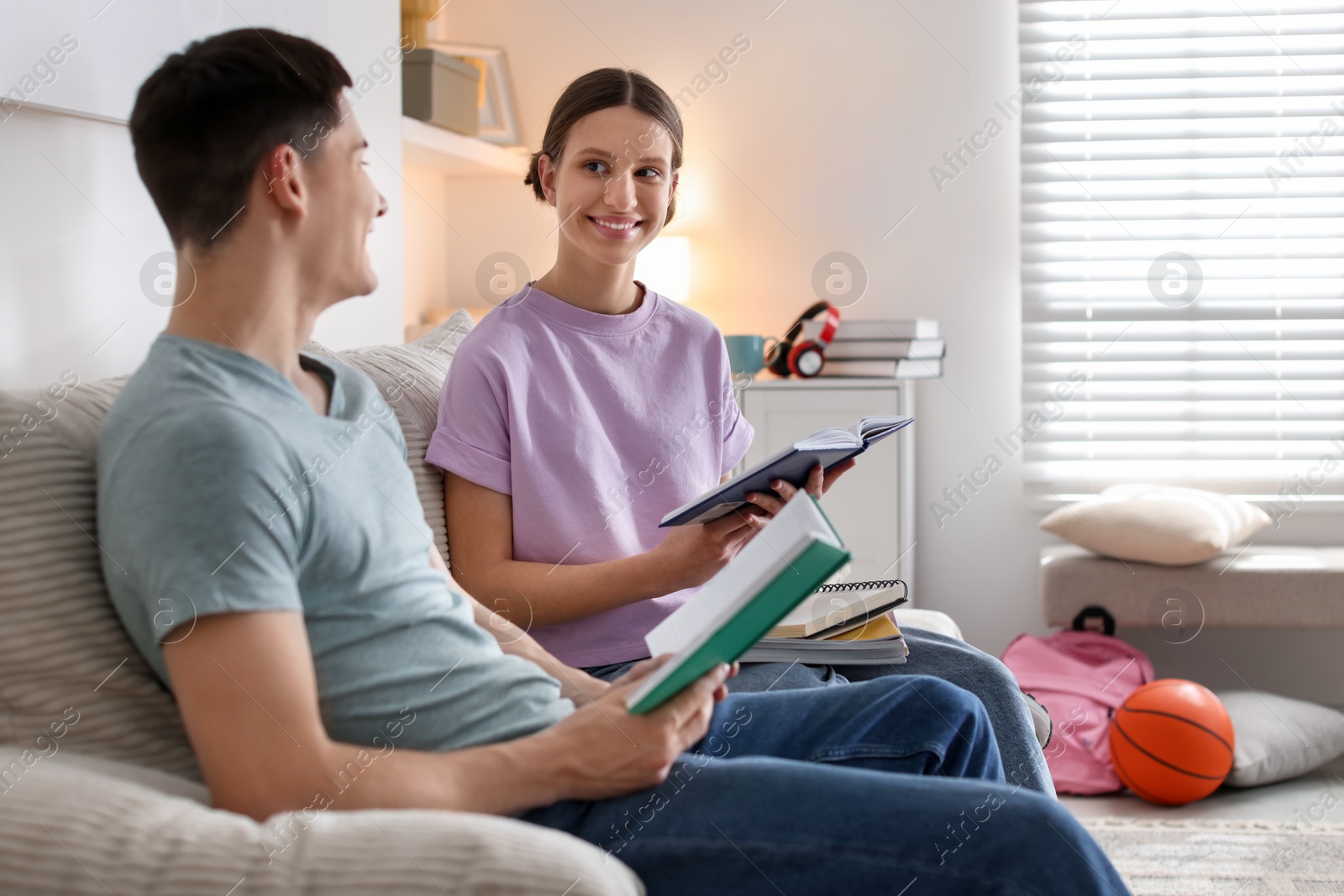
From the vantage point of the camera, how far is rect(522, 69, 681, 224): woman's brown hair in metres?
1.55

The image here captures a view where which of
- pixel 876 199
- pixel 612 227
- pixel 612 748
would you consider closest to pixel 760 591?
pixel 612 748

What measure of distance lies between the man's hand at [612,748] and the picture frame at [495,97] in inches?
97.9

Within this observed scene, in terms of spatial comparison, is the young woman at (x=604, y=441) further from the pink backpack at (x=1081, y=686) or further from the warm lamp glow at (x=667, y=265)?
the warm lamp glow at (x=667, y=265)

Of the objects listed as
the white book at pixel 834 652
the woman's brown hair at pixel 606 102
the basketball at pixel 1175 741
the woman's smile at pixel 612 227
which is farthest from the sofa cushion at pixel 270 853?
the basketball at pixel 1175 741

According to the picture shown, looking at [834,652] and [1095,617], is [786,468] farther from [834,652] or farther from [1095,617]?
[1095,617]

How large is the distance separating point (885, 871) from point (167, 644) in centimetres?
55

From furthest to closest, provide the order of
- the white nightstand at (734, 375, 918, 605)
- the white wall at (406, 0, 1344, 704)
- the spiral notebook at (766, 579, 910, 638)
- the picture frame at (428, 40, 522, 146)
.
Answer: the white wall at (406, 0, 1344, 704) < the picture frame at (428, 40, 522, 146) < the white nightstand at (734, 375, 918, 605) < the spiral notebook at (766, 579, 910, 638)

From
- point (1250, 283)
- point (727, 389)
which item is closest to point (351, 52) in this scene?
point (727, 389)

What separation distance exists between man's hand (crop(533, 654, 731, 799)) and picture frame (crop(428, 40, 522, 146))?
2.49 meters

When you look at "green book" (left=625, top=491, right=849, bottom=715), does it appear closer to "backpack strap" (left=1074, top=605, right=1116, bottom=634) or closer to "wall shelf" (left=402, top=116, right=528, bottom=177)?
"wall shelf" (left=402, top=116, right=528, bottom=177)

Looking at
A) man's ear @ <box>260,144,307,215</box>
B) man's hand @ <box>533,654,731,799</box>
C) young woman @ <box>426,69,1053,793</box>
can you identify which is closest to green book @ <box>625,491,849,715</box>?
man's hand @ <box>533,654,731,799</box>

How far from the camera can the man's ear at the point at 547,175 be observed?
1633 mm

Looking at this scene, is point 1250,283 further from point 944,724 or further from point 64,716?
point 64,716

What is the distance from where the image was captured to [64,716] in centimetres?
87
